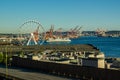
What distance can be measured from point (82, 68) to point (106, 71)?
2.93 metres

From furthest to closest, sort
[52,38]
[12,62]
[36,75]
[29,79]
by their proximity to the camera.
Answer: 1. [52,38]
2. [12,62]
3. [36,75]
4. [29,79]

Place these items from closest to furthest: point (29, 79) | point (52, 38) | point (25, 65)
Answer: point (29, 79)
point (25, 65)
point (52, 38)

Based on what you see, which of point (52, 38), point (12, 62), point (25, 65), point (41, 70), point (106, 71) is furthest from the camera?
point (52, 38)

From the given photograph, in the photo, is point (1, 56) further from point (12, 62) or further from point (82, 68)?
point (82, 68)

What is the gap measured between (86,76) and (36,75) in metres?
4.24

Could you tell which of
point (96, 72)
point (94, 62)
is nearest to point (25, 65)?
point (94, 62)

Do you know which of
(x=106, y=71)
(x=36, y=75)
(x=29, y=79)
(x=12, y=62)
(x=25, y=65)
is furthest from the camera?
(x=12, y=62)

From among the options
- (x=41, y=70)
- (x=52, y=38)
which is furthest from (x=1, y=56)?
(x=52, y=38)

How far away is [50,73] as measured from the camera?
29438 millimetres

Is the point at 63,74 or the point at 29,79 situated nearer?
the point at 29,79

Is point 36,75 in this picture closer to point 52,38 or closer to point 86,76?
point 86,76

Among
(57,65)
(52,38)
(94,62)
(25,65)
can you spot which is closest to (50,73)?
(57,65)

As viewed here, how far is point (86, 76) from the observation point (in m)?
25.5

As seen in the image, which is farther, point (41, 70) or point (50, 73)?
point (41, 70)
